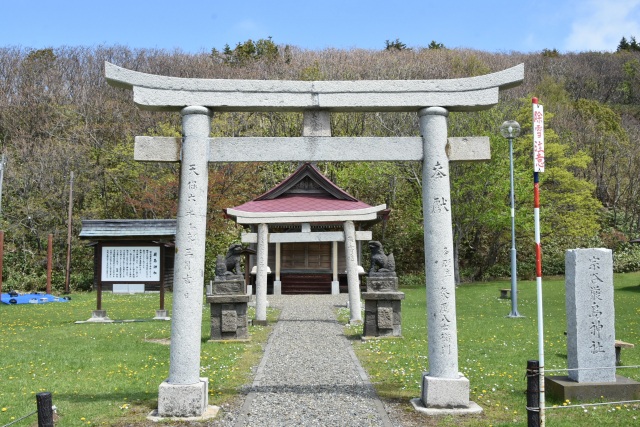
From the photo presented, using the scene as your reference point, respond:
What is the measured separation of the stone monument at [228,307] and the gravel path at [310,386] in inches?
36.4

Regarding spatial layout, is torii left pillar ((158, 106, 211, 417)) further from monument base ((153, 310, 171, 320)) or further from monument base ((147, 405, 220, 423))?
monument base ((153, 310, 171, 320))

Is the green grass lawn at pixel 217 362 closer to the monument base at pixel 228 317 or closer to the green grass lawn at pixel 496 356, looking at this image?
the green grass lawn at pixel 496 356

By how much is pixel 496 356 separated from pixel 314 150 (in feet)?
19.3

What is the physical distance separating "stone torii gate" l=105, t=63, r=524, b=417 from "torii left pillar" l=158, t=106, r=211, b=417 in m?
0.01

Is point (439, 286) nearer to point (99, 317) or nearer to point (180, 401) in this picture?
point (180, 401)

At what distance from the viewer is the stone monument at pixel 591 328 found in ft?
24.5

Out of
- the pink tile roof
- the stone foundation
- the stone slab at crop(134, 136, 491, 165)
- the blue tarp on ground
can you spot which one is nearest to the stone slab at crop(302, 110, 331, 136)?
the stone slab at crop(134, 136, 491, 165)

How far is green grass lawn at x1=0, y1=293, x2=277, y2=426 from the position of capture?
7.26m

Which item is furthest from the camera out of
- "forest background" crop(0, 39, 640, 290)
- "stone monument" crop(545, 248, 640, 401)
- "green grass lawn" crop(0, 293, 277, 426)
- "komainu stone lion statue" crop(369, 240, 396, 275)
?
"forest background" crop(0, 39, 640, 290)

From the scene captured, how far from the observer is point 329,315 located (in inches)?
738

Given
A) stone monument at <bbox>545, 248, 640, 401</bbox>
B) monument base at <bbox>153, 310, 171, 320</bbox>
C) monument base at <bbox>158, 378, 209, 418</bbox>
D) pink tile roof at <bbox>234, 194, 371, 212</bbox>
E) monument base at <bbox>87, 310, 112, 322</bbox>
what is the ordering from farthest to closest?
pink tile roof at <bbox>234, 194, 371, 212</bbox>
monument base at <bbox>153, 310, 171, 320</bbox>
monument base at <bbox>87, 310, 112, 322</bbox>
stone monument at <bbox>545, 248, 640, 401</bbox>
monument base at <bbox>158, 378, 209, 418</bbox>

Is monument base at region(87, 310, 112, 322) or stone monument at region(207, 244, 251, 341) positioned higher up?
stone monument at region(207, 244, 251, 341)

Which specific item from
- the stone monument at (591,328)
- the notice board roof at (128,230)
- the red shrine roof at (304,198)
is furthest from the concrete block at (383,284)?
the red shrine roof at (304,198)

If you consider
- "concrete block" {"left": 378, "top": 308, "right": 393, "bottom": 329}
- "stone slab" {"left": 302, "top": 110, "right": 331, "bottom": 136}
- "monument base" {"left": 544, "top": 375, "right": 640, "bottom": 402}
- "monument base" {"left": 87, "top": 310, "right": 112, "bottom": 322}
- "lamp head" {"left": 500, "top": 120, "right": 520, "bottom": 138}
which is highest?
"lamp head" {"left": 500, "top": 120, "right": 520, "bottom": 138}
